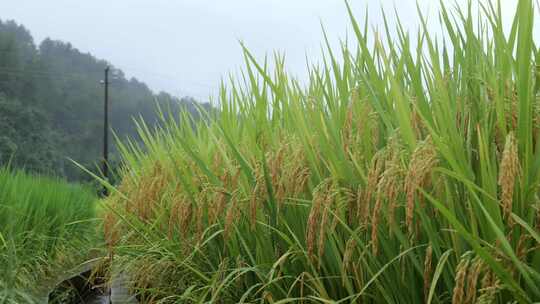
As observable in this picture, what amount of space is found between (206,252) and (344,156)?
157cm

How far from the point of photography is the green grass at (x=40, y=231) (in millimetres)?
5809

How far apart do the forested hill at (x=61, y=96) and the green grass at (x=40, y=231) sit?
4719 centimetres

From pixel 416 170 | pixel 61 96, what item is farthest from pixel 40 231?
pixel 61 96

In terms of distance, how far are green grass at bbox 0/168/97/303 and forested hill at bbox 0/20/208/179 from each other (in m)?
47.2

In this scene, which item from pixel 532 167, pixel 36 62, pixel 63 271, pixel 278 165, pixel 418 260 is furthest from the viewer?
pixel 36 62

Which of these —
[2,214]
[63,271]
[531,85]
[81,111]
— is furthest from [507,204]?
[81,111]

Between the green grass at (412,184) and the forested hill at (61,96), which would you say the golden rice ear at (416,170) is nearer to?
the green grass at (412,184)

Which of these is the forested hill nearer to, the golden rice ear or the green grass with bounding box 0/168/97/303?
the green grass with bounding box 0/168/97/303

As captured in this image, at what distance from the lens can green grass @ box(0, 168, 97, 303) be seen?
19.1ft

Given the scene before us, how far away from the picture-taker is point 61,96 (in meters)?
65.6

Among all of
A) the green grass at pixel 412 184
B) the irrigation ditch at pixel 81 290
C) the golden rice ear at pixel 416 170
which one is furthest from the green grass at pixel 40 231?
the golden rice ear at pixel 416 170

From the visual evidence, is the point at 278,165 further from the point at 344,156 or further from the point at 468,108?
the point at 468,108

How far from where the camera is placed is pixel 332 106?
9.53 ft

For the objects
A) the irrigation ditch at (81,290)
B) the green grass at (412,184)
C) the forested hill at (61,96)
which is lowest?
the irrigation ditch at (81,290)
